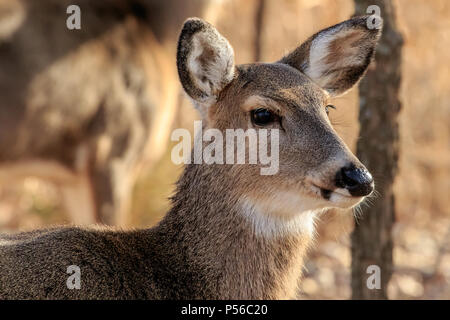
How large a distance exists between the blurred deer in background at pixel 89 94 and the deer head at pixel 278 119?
175 inches

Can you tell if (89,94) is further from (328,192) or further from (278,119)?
(328,192)

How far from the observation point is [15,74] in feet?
29.0

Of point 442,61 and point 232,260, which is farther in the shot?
point 442,61

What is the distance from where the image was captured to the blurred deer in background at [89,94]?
29.3ft

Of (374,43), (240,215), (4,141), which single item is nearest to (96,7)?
(4,141)

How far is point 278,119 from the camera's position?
4578mm

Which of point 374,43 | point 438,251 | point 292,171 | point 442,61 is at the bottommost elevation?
point 438,251

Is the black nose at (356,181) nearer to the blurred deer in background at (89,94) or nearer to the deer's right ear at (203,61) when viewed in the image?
the deer's right ear at (203,61)

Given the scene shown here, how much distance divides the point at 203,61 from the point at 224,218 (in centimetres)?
91

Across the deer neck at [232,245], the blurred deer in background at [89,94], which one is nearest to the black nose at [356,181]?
the deer neck at [232,245]

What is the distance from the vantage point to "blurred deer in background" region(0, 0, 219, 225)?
29.3 feet

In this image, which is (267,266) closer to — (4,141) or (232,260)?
(232,260)

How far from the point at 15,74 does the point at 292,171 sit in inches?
204

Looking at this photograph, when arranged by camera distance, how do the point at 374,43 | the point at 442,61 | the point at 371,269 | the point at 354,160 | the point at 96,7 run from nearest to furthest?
the point at 354,160 → the point at 374,43 → the point at 371,269 → the point at 96,7 → the point at 442,61
